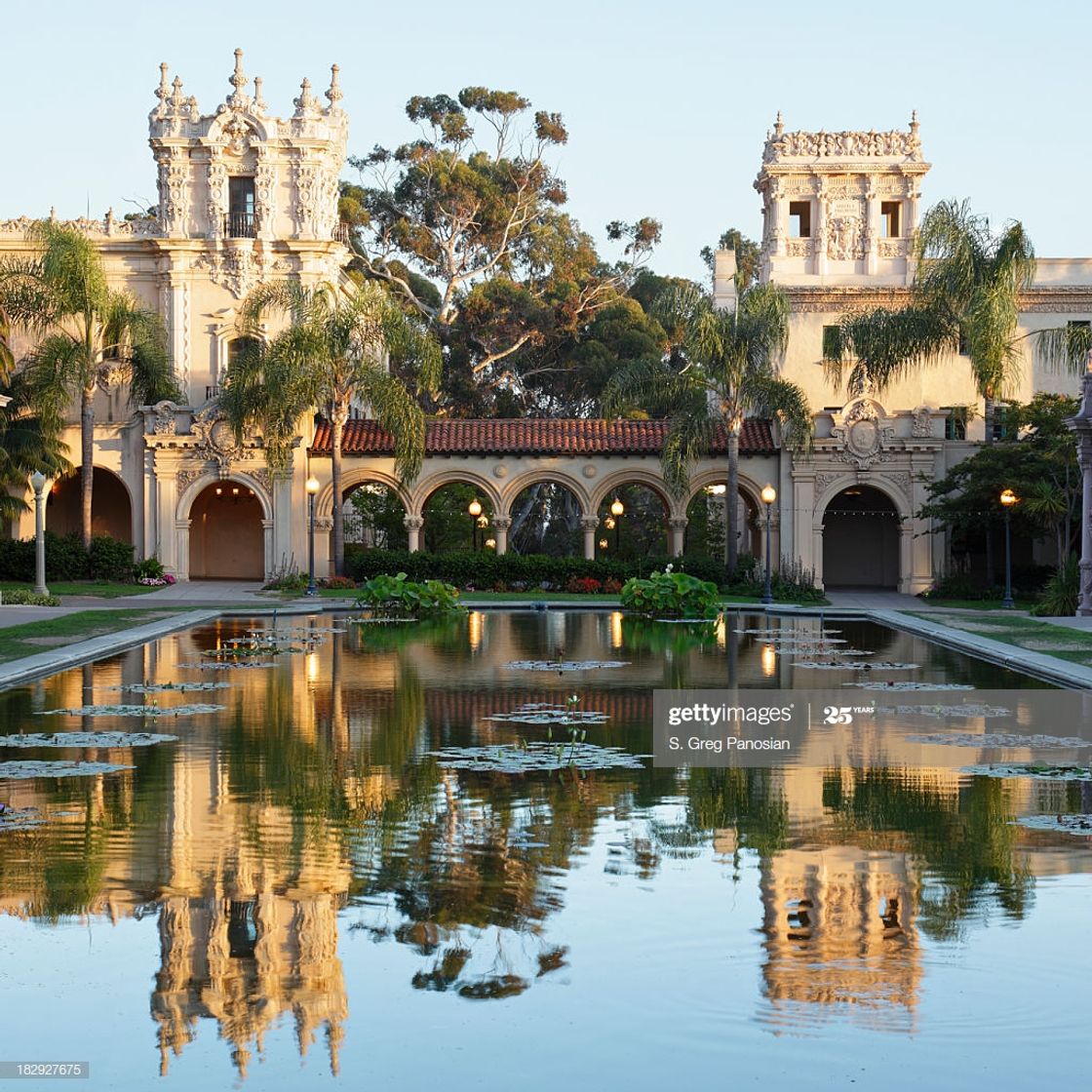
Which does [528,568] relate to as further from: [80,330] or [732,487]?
[80,330]

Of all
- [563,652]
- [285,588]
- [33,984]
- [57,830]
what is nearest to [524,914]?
[33,984]

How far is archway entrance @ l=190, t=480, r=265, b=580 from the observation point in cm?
5062

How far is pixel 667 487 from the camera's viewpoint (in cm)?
4553

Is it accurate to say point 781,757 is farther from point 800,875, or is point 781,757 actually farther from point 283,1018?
point 283,1018

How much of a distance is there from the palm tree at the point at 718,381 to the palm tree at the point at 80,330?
12893mm

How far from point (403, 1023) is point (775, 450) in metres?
Answer: 40.0

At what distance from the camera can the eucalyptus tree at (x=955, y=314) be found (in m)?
40.2

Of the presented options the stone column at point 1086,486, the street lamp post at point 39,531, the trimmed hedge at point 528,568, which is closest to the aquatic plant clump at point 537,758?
the stone column at point 1086,486

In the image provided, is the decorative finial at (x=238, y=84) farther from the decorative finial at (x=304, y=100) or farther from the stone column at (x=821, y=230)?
the stone column at (x=821, y=230)

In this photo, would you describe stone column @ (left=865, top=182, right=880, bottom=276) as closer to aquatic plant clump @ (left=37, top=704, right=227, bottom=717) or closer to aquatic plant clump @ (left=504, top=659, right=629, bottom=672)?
aquatic plant clump @ (left=504, top=659, right=629, bottom=672)

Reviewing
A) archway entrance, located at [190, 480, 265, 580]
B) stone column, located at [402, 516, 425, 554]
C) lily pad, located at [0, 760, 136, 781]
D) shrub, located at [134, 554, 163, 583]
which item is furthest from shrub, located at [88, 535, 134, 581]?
lily pad, located at [0, 760, 136, 781]

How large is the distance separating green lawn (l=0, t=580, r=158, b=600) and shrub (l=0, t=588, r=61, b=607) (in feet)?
7.16

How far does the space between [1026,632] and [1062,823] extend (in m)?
18.1

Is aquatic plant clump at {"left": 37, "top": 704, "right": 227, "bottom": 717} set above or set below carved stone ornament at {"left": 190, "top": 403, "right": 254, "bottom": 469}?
below
